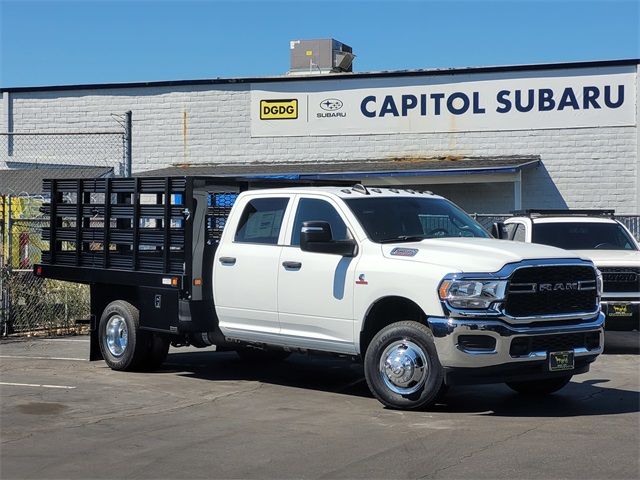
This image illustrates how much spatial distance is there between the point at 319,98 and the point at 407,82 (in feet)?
8.06

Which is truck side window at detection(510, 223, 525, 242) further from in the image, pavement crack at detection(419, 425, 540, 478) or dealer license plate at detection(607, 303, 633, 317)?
pavement crack at detection(419, 425, 540, 478)

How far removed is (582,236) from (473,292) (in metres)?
6.92

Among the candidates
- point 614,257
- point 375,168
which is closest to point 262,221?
point 614,257

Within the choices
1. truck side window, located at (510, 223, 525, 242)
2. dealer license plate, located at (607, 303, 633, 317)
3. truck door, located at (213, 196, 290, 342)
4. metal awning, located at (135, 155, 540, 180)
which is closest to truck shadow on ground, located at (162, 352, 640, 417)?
truck door, located at (213, 196, 290, 342)

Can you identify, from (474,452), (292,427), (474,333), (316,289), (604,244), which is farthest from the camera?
(604,244)

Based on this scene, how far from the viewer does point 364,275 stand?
9.05 metres

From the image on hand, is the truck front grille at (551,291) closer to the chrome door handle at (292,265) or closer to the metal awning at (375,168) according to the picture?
the chrome door handle at (292,265)

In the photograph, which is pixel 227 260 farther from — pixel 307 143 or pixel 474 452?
pixel 307 143

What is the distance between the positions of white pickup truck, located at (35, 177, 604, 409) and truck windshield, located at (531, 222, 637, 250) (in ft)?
15.4

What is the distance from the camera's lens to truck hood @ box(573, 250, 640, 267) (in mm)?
13570

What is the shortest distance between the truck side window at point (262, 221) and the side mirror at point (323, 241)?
779mm

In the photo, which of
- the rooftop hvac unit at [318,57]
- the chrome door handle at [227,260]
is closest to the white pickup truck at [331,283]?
the chrome door handle at [227,260]

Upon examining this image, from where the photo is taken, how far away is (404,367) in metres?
8.67

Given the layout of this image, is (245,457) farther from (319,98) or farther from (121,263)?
(319,98)
